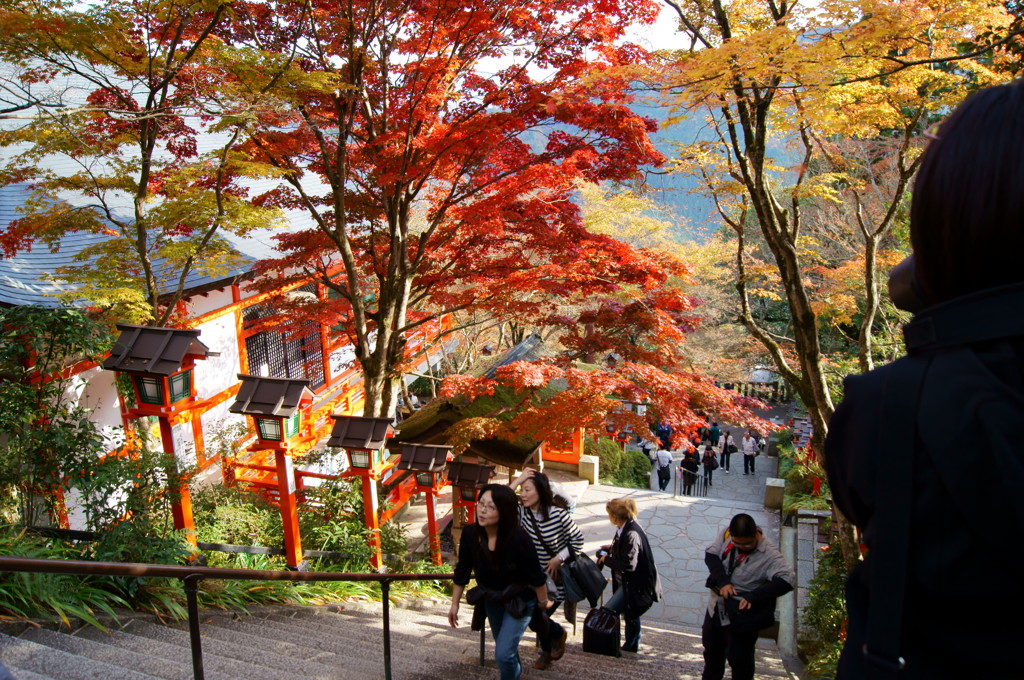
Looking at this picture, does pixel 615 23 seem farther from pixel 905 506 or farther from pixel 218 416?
pixel 218 416

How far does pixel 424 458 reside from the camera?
8602mm

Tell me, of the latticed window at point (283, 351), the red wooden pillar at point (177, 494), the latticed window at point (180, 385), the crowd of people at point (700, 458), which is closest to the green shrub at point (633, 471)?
the crowd of people at point (700, 458)

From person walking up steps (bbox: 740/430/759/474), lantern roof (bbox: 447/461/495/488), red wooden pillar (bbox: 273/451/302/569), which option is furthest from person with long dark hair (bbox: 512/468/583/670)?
person walking up steps (bbox: 740/430/759/474)

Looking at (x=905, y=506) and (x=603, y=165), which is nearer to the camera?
(x=905, y=506)

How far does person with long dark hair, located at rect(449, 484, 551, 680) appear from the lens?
12.7ft

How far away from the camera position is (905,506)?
0.90 metres

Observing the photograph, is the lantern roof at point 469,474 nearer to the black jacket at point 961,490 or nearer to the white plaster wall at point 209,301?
the white plaster wall at point 209,301

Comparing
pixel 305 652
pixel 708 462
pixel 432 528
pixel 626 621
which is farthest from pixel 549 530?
pixel 708 462

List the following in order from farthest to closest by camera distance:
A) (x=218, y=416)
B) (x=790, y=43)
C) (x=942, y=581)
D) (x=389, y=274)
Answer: (x=218, y=416) → (x=389, y=274) → (x=790, y=43) → (x=942, y=581)

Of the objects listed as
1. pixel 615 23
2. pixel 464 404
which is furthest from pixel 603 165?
pixel 464 404

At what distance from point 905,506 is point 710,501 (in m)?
13.0

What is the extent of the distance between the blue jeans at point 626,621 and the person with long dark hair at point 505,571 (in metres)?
1.80

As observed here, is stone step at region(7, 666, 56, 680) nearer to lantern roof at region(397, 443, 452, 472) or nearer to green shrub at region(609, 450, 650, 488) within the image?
lantern roof at region(397, 443, 452, 472)

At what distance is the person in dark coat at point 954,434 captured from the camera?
2.72ft
